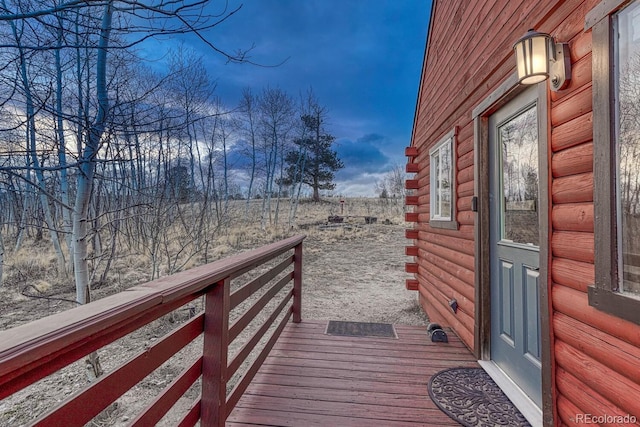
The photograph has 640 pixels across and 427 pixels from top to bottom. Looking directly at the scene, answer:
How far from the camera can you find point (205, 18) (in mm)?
2008

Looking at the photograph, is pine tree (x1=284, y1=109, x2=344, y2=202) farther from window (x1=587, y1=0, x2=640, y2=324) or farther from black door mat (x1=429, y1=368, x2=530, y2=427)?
window (x1=587, y1=0, x2=640, y2=324)

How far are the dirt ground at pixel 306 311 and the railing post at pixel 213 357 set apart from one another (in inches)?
44.2

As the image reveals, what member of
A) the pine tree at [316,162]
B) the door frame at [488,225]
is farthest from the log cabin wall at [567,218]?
the pine tree at [316,162]

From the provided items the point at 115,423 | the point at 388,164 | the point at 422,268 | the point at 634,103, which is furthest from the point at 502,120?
the point at 388,164

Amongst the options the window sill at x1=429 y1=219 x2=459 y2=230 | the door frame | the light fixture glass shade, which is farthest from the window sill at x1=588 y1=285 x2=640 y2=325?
the window sill at x1=429 y1=219 x2=459 y2=230

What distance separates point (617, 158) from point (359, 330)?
2558 mm

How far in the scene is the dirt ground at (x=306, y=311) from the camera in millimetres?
2795

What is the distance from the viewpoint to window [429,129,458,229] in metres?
3.16

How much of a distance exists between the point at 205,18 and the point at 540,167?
2.23m

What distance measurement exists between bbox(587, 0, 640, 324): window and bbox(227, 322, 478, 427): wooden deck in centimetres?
112

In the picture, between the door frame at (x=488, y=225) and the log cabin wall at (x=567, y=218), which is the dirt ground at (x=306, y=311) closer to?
the door frame at (x=488, y=225)

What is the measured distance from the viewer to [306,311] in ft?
15.7

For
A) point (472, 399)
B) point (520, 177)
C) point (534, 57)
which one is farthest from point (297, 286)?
point (534, 57)

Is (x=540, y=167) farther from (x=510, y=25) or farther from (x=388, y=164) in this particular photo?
(x=388, y=164)
